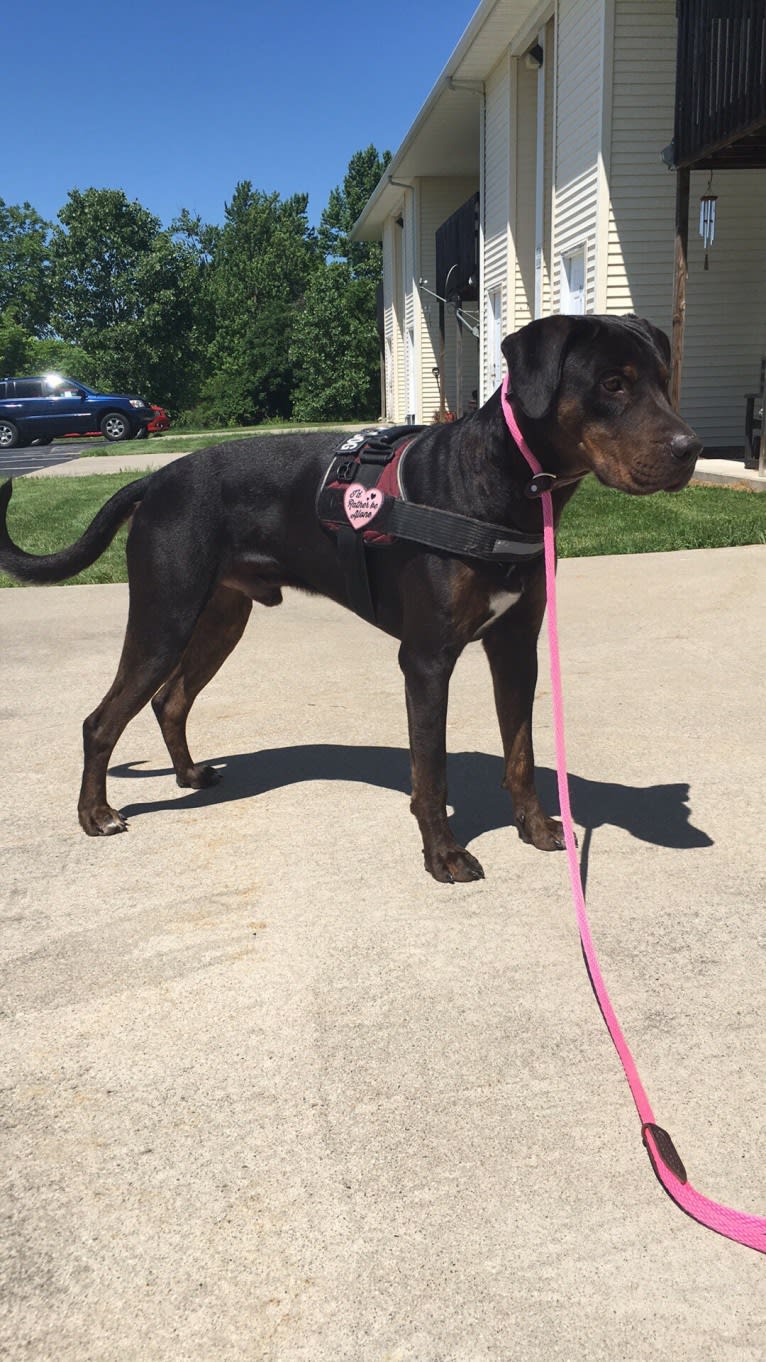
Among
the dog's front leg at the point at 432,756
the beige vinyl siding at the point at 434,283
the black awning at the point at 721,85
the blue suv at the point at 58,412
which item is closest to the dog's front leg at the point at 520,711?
the dog's front leg at the point at 432,756

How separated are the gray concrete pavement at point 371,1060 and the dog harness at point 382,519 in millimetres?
921

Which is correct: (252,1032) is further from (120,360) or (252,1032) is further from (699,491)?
(120,360)

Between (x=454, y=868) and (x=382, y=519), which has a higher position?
(x=382, y=519)

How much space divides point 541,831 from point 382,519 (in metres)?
1.09

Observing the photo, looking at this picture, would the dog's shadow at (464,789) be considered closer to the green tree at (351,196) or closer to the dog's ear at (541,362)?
the dog's ear at (541,362)

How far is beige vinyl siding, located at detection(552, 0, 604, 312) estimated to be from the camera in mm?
13062

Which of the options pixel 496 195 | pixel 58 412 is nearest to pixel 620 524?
pixel 496 195

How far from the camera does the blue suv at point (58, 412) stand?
28750 mm

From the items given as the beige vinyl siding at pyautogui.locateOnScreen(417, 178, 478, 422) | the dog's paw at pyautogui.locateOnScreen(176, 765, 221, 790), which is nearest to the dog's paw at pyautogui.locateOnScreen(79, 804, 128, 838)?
the dog's paw at pyautogui.locateOnScreen(176, 765, 221, 790)

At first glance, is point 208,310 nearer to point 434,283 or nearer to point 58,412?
point 58,412

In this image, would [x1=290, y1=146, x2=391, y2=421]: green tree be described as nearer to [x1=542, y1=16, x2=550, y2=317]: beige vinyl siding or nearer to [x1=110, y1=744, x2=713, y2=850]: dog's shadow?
[x1=542, y1=16, x2=550, y2=317]: beige vinyl siding

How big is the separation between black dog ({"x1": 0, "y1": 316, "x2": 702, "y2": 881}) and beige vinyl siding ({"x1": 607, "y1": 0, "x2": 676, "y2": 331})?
11.4 metres

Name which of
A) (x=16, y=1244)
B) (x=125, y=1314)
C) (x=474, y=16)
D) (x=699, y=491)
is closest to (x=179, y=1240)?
(x=125, y=1314)

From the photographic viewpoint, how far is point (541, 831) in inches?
129
